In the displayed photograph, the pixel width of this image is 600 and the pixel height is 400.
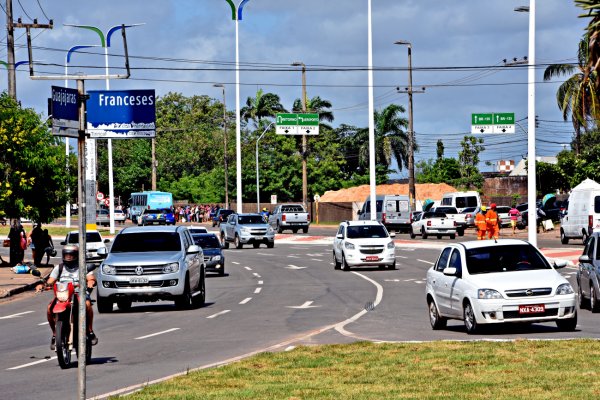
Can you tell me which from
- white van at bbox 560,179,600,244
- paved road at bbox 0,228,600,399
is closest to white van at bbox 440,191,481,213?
white van at bbox 560,179,600,244

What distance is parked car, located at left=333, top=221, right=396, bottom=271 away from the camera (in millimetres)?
42375

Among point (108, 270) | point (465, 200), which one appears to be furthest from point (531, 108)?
point (465, 200)

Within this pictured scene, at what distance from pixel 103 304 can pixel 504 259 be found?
10.7 metres

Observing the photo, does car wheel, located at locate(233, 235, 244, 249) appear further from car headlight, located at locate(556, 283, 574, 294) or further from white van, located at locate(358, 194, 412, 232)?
car headlight, located at locate(556, 283, 574, 294)

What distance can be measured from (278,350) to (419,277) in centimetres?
2093

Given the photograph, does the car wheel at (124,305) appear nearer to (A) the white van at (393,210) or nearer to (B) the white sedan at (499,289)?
(B) the white sedan at (499,289)

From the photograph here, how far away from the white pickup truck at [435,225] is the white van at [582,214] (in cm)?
1144

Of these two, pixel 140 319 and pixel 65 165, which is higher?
pixel 65 165

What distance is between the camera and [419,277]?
38281mm

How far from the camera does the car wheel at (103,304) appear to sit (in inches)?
1069

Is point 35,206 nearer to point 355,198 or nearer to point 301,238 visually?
point 301,238

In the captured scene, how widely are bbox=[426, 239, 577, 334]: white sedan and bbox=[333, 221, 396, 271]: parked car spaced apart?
21.1 m

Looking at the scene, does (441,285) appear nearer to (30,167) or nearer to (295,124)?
(30,167)

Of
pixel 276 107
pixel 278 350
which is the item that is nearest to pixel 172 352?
pixel 278 350
